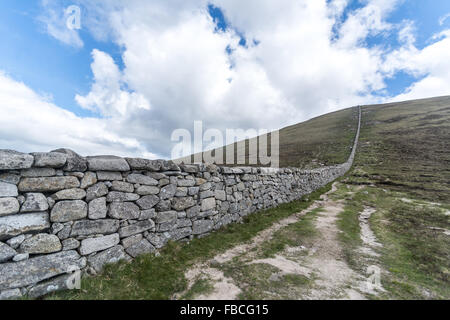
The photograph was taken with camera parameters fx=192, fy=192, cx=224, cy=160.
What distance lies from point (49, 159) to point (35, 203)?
861 millimetres

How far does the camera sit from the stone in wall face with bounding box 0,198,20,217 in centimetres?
333

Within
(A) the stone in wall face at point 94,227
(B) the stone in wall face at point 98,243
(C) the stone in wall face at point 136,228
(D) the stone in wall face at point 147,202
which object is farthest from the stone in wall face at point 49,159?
(C) the stone in wall face at point 136,228

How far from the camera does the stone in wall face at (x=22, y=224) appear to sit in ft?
10.9

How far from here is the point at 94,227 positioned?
14.2 feet

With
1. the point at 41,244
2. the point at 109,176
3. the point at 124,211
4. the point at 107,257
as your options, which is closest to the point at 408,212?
the point at 124,211

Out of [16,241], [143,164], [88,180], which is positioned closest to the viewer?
[16,241]

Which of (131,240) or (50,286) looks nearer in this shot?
(50,286)

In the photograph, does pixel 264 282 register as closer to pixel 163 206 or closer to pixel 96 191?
pixel 163 206

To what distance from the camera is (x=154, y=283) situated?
4168 mm

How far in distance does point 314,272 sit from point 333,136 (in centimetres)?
5101

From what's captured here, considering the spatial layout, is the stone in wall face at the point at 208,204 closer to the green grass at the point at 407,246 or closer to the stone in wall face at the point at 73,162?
the stone in wall face at the point at 73,162

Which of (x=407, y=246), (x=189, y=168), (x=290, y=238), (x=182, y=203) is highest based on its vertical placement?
(x=189, y=168)

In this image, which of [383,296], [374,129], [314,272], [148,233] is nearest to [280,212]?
[314,272]

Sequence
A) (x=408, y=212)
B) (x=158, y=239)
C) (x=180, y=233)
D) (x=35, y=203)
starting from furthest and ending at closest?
(x=408, y=212), (x=180, y=233), (x=158, y=239), (x=35, y=203)
